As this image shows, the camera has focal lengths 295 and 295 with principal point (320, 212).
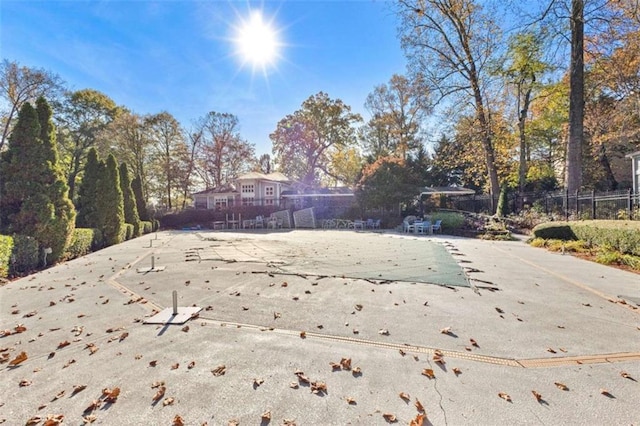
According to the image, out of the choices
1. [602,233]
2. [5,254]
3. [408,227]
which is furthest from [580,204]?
[5,254]

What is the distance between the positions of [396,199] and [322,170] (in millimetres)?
18934

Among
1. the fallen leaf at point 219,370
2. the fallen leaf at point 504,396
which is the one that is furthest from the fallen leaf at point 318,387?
the fallen leaf at point 504,396

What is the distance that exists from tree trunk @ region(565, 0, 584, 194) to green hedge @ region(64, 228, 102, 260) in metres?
18.9

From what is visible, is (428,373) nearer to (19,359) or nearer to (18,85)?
(19,359)

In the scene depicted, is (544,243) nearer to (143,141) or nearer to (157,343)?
(157,343)

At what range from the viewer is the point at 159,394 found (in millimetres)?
2400

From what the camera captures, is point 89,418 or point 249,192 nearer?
point 89,418

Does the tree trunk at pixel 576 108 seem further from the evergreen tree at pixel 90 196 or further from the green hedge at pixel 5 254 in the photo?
the evergreen tree at pixel 90 196

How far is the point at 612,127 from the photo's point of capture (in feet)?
56.4

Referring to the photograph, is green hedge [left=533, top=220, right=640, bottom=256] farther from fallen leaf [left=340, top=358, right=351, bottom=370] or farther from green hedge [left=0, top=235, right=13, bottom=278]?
green hedge [left=0, top=235, right=13, bottom=278]

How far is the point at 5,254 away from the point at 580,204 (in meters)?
19.0

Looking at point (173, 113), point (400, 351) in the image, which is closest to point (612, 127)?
point (400, 351)

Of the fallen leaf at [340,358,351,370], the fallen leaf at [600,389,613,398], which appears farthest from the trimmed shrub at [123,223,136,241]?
the fallen leaf at [600,389,613,398]

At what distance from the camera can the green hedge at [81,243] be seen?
9.55 m
